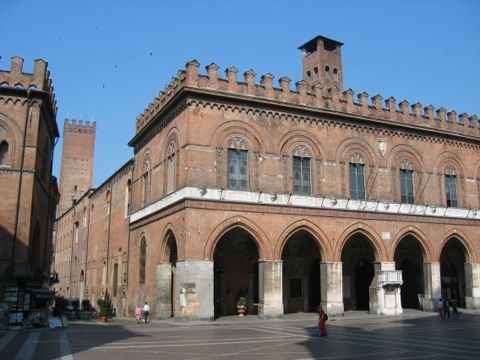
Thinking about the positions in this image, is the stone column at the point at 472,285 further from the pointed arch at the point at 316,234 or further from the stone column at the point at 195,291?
the stone column at the point at 195,291

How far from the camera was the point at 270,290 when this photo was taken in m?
23.5

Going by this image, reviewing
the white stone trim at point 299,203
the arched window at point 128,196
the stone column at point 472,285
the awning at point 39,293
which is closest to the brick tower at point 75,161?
the arched window at point 128,196

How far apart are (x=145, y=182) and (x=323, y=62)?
18516 millimetres

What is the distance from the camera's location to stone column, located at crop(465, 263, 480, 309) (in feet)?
94.8

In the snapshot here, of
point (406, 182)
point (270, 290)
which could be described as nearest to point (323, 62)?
point (406, 182)

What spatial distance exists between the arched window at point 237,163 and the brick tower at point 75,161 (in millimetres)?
46202

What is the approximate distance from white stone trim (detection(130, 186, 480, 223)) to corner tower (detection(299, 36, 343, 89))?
14.8 m

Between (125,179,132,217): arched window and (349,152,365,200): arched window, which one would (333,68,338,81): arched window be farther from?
(125,179,132,217): arched window

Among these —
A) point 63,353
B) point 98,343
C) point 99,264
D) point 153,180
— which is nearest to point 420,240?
point 153,180

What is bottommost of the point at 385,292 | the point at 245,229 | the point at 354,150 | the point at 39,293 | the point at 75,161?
the point at 39,293

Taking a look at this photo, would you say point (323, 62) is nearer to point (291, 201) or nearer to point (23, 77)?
point (291, 201)

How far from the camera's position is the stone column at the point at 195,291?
21.9m

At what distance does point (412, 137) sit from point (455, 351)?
18421mm

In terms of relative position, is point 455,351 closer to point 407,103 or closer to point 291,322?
point 291,322
